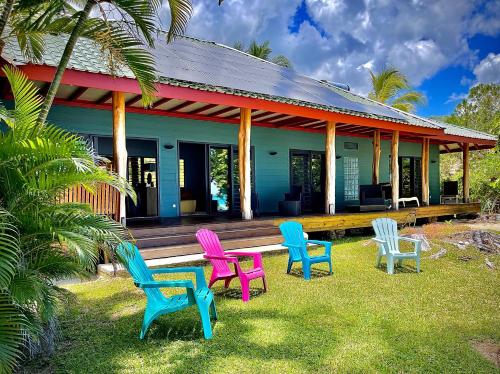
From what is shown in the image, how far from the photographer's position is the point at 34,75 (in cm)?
589

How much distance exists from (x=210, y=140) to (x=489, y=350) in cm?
831

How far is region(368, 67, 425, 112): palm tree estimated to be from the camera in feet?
80.0

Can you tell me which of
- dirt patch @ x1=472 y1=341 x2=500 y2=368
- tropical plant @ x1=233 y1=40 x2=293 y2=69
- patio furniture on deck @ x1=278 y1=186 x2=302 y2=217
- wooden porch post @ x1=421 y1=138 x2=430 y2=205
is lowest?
dirt patch @ x1=472 y1=341 x2=500 y2=368

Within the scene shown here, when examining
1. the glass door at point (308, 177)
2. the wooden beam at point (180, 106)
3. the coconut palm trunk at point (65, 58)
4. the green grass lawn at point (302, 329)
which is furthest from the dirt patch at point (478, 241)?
the coconut palm trunk at point (65, 58)

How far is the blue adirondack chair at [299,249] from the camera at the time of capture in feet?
19.3

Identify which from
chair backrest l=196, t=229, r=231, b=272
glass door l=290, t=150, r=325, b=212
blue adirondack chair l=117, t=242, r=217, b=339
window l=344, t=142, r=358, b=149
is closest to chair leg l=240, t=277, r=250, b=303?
chair backrest l=196, t=229, r=231, b=272

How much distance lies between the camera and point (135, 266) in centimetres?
372

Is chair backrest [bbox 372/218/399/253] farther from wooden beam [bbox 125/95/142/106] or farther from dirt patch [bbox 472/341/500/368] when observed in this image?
wooden beam [bbox 125/95/142/106]

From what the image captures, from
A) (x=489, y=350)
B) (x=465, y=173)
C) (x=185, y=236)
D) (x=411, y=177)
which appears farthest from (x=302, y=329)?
(x=465, y=173)

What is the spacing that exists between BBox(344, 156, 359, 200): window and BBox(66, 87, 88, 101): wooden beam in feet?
30.2

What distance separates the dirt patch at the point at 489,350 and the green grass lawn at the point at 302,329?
7 cm

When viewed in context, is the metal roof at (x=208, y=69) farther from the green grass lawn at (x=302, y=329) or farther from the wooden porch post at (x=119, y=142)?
the green grass lawn at (x=302, y=329)

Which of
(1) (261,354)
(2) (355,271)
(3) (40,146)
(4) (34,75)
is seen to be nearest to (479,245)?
(2) (355,271)

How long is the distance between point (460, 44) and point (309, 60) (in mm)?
52653
